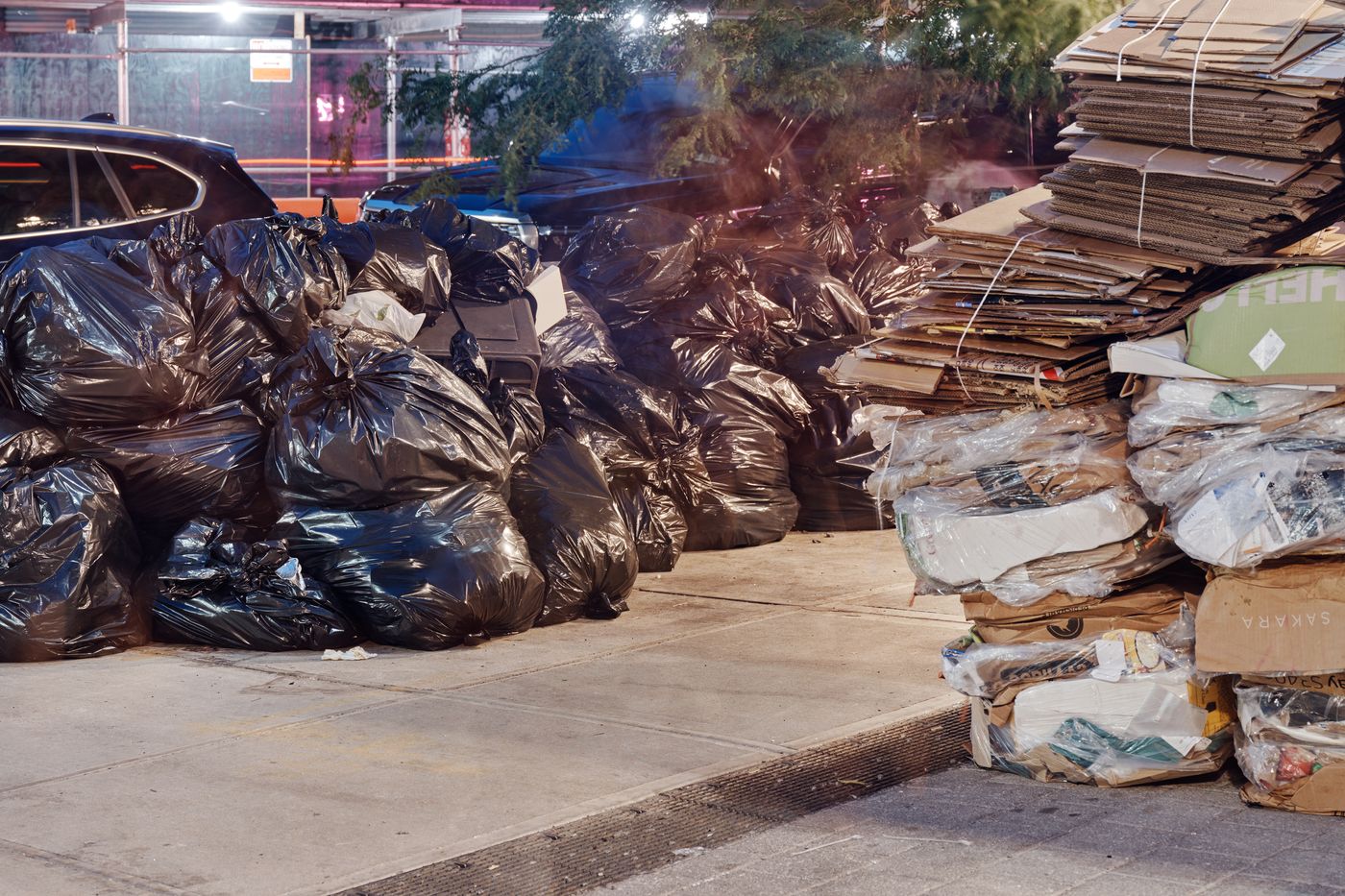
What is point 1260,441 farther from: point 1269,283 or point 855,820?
point 855,820

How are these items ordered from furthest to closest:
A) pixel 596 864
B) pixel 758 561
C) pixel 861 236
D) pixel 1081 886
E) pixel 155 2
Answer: pixel 155 2, pixel 861 236, pixel 758 561, pixel 596 864, pixel 1081 886

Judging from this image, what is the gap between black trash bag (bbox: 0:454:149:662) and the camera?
493 centimetres

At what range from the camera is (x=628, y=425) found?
21.7 ft

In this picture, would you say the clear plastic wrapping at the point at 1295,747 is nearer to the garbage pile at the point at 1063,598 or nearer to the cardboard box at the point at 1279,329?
the garbage pile at the point at 1063,598

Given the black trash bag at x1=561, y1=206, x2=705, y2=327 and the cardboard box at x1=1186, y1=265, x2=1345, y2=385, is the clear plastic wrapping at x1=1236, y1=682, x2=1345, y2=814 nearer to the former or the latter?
the cardboard box at x1=1186, y1=265, x2=1345, y2=385

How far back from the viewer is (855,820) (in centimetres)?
356

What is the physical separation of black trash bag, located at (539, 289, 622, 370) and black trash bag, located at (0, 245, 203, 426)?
191cm

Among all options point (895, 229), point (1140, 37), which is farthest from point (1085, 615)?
point (895, 229)

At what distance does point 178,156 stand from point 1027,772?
524cm

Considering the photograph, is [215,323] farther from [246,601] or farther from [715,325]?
[715,325]

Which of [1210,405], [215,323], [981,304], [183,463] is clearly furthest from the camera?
[215,323]

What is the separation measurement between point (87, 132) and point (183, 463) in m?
2.38

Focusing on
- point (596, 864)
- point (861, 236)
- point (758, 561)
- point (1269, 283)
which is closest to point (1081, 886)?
point (596, 864)

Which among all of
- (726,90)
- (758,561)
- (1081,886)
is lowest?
(758,561)
